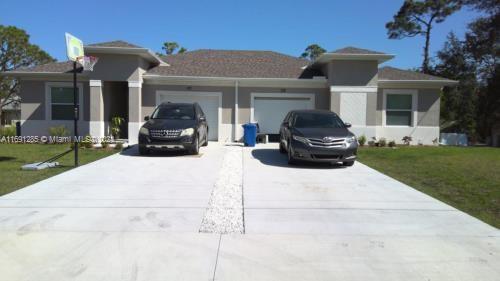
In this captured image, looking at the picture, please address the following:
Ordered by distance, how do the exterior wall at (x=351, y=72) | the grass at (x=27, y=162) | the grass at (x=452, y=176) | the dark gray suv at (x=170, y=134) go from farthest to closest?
the exterior wall at (x=351, y=72) < the dark gray suv at (x=170, y=134) < the grass at (x=27, y=162) < the grass at (x=452, y=176)

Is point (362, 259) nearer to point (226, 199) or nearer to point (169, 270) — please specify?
point (169, 270)

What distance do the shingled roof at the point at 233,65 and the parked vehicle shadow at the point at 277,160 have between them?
17.6 ft

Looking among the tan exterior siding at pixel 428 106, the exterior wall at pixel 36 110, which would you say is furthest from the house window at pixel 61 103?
the tan exterior siding at pixel 428 106

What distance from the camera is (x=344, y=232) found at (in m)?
5.27

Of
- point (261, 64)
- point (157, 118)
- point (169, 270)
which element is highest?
point (261, 64)

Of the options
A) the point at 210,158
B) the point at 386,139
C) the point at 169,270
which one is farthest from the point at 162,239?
the point at 386,139

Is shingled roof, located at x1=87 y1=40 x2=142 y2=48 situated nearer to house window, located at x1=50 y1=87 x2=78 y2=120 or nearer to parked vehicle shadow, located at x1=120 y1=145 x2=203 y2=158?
house window, located at x1=50 y1=87 x2=78 y2=120

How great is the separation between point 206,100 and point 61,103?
266 inches

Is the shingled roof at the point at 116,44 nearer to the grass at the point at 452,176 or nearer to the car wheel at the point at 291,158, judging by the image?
the car wheel at the point at 291,158

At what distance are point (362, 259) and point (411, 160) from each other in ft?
29.2

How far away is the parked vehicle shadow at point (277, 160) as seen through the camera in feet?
35.4

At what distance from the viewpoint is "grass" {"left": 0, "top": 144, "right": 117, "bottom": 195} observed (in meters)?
8.06

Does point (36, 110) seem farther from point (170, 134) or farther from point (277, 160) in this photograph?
point (277, 160)

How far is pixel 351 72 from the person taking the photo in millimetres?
17141
